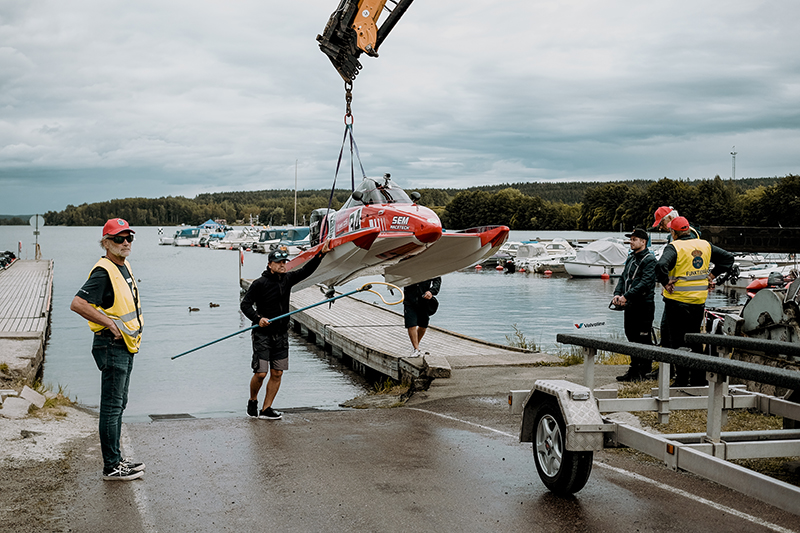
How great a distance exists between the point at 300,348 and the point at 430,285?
429 inches

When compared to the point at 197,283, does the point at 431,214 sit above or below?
above

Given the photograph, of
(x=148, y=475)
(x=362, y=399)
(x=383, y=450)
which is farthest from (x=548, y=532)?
(x=362, y=399)

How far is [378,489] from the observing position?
5.52m

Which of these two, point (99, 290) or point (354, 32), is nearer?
point (99, 290)

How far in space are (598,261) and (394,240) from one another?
47.6 m

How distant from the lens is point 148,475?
19.5 ft

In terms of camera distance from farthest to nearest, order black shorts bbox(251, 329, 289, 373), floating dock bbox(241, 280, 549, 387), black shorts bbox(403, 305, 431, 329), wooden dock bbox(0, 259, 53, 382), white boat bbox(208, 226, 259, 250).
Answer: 1. white boat bbox(208, 226, 259, 250)
2. black shorts bbox(403, 305, 431, 329)
3. floating dock bbox(241, 280, 549, 387)
4. wooden dock bbox(0, 259, 53, 382)
5. black shorts bbox(251, 329, 289, 373)

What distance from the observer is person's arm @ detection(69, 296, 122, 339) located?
5.53m

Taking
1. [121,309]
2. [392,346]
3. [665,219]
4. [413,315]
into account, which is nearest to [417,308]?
[413,315]

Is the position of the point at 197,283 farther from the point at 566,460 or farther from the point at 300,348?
the point at 566,460

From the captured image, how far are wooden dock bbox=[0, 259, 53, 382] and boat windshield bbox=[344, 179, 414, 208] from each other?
226 inches

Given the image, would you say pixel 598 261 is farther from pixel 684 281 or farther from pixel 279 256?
pixel 279 256

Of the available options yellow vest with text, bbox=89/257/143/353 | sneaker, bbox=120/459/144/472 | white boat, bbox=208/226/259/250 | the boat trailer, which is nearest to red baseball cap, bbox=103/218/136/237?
yellow vest with text, bbox=89/257/143/353

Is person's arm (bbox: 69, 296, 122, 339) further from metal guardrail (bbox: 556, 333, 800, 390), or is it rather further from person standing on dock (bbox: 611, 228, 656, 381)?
person standing on dock (bbox: 611, 228, 656, 381)
